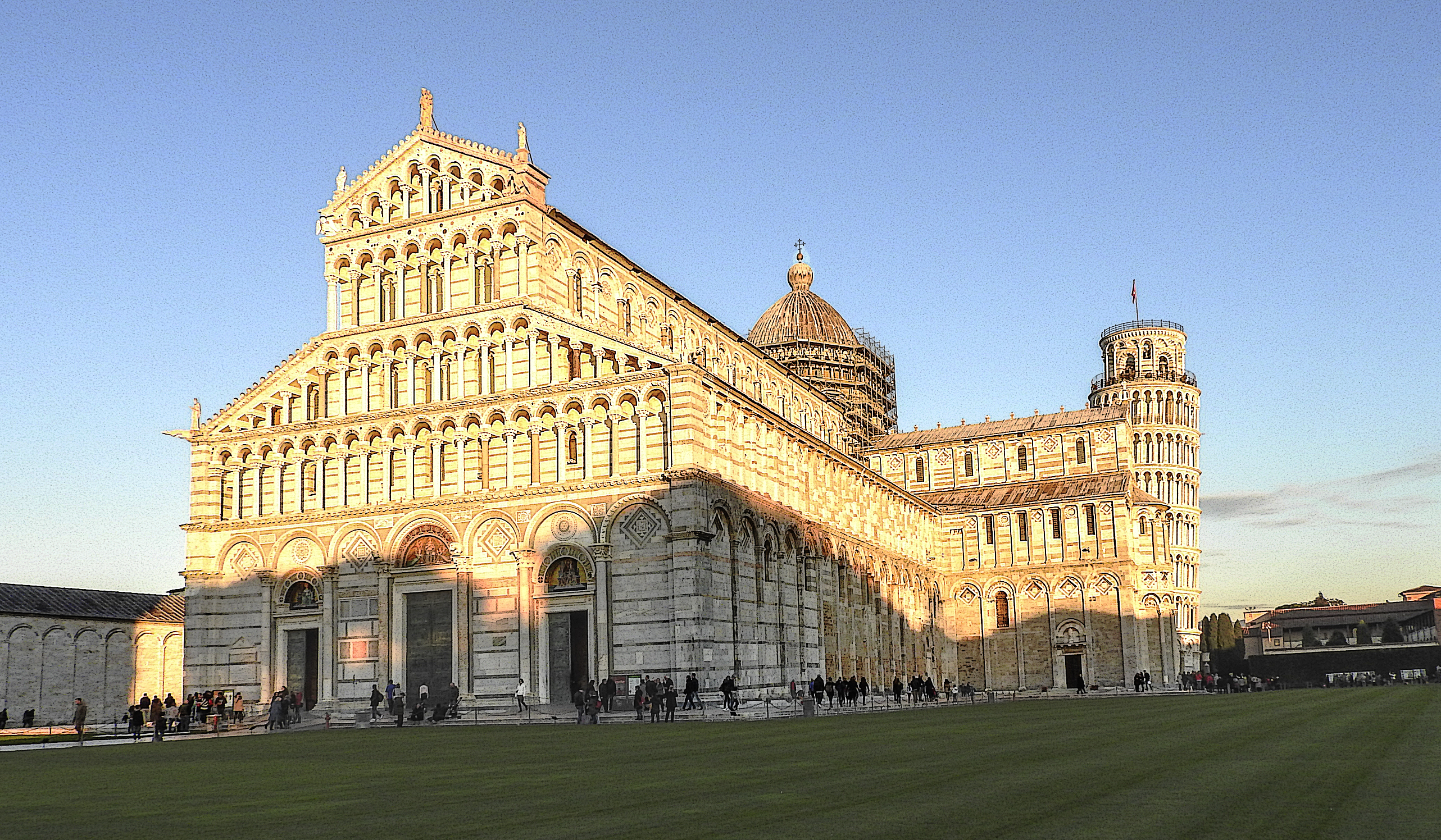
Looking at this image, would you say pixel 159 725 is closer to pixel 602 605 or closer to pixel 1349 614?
pixel 602 605

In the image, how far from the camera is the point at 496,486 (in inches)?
1704

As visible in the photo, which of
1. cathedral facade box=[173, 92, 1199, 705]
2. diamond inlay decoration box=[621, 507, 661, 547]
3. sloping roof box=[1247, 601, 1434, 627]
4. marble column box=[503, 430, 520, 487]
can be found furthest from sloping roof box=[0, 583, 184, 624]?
sloping roof box=[1247, 601, 1434, 627]

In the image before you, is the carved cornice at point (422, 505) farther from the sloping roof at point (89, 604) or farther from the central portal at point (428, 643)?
the sloping roof at point (89, 604)

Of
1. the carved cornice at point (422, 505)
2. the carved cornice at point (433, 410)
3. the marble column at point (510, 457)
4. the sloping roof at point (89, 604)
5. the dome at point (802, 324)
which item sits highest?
the dome at point (802, 324)

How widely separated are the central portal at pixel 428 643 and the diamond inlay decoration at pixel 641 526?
715 centimetres

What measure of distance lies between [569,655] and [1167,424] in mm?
72046

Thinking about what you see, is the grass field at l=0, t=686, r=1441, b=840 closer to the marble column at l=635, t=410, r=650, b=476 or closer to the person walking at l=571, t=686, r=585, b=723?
the person walking at l=571, t=686, r=585, b=723

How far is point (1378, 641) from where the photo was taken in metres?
112

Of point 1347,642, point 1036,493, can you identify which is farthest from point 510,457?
point 1347,642

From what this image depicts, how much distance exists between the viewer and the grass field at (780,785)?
1178 cm

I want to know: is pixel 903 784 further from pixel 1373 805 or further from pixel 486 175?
pixel 486 175

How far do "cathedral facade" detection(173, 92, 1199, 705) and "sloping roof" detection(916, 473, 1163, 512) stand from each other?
713 inches

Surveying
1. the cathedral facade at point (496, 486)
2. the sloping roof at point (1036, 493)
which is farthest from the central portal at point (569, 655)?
the sloping roof at point (1036, 493)

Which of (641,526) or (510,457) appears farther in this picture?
(510,457)
